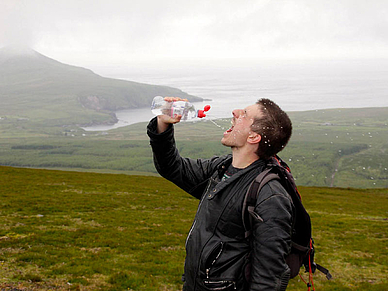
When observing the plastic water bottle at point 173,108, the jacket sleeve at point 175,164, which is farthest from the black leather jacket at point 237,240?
the plastic water bottle at point 173,108

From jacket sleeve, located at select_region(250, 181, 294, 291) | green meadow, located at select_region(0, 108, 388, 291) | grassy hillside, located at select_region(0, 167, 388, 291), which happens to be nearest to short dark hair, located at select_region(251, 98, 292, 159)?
jacket sleeve, located at select_region(250, 181, 294, 291)

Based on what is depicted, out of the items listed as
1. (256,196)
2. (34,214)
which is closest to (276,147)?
(256,196)

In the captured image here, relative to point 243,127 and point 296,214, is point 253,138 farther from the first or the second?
point 296,214

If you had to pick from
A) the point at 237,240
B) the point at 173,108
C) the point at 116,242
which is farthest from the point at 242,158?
the point at 116,242

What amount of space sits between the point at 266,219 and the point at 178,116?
5.66ft

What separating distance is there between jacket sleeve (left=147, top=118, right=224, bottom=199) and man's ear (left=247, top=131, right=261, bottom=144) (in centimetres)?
87

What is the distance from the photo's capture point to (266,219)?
338 centimetres

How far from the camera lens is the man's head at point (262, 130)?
3.94m

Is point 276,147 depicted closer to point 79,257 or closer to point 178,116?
point 178,116

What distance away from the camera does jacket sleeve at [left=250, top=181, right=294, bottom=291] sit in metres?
3.33

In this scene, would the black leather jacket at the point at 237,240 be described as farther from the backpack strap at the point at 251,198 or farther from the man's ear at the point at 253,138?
the man's ear at the point at 253,138

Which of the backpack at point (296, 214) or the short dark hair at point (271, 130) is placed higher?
the short dark hair at point (271, 130)

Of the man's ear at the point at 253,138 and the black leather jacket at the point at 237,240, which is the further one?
the man's ear at the point at 253,138

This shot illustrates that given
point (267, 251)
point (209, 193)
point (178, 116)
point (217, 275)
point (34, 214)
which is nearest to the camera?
point (267, 251)
